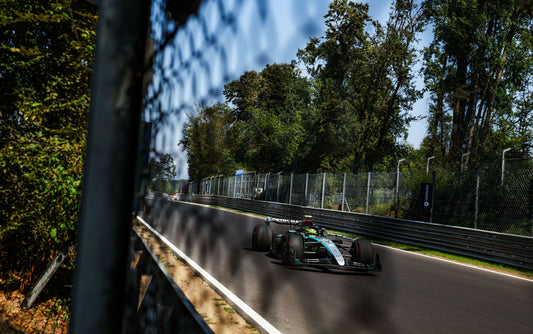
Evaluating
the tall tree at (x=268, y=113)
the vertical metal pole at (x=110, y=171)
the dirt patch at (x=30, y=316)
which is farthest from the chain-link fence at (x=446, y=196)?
the vertical metal pole at (x=110, y=171)

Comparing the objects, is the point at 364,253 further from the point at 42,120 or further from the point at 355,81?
the point at 355,81

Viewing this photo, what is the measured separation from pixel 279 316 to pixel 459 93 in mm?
2878

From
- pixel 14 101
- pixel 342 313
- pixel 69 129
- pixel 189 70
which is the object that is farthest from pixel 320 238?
pixel 189 70

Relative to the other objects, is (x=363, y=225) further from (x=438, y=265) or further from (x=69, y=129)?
(x=69, y=129)

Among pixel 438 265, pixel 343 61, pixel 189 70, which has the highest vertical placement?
pixel 343 61

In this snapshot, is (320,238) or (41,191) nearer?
(41,191)

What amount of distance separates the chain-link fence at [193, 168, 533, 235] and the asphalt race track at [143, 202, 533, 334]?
7.78 feet

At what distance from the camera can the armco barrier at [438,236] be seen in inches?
335

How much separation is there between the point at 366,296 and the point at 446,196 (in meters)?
8.22

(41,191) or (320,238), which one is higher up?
(41,191)

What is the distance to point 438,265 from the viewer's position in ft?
27.2

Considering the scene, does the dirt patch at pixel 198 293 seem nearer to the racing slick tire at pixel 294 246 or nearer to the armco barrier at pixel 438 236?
the racing slick tire at pixel 294 246

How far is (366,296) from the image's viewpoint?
4656 millimetres

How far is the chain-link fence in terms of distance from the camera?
9750 mm
